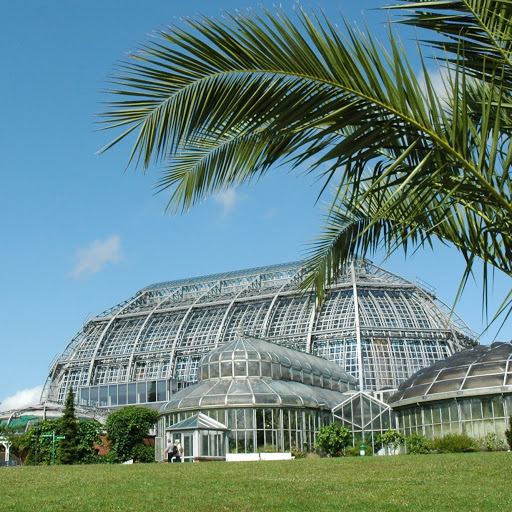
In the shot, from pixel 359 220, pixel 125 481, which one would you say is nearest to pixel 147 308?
pixel 125 481

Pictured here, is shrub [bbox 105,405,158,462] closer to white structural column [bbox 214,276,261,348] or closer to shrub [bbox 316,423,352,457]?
white structural column [bbox 214,276,261,348]

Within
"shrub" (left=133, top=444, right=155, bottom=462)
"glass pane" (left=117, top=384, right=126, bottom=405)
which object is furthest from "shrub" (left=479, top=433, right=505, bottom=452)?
"glass pane" (left=117, top=384, right=126, bottom=405)

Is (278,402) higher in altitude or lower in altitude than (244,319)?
lower

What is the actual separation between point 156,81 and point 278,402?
128 feet

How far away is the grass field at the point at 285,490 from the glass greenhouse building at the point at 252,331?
127 feet

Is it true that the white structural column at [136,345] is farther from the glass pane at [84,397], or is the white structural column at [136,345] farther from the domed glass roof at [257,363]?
the domed glass roof at [257,363]

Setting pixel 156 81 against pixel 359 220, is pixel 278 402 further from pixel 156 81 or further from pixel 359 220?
pixel 156 81

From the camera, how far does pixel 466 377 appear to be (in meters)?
35.5

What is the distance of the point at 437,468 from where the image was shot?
1684 centimetres

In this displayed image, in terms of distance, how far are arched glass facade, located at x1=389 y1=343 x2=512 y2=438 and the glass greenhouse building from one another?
18.6 metres

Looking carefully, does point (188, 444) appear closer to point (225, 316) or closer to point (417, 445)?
point (417, 445)

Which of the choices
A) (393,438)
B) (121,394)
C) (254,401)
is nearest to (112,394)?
(121,394)

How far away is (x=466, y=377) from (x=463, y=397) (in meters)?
1.11

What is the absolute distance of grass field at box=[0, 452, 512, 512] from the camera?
428 inches
